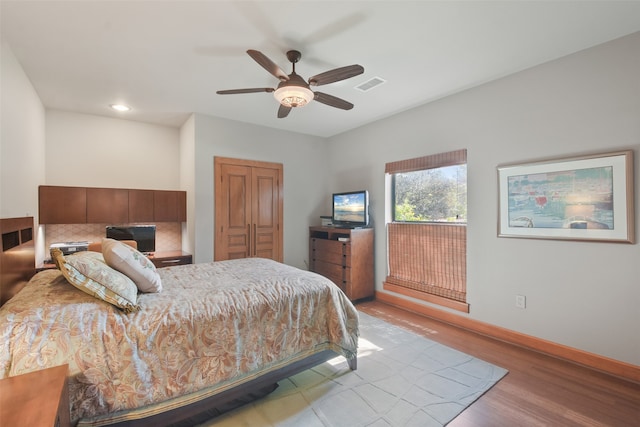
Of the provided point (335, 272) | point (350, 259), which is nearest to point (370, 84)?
point (350, 259)

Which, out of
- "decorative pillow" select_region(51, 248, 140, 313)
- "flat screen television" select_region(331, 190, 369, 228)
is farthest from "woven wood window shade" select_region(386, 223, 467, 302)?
"decorative pillow" select_region(51, 248, 140, 313)

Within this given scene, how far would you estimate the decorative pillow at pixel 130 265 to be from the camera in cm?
184

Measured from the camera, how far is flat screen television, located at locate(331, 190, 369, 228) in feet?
13.8

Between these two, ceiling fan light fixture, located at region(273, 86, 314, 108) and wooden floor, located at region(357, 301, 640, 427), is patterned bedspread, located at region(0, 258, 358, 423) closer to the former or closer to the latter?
wooden floor, located at region(357, 301, 640, 427)

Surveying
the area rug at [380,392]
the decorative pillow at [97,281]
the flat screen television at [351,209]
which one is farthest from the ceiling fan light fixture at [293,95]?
the area rug at [380,392]

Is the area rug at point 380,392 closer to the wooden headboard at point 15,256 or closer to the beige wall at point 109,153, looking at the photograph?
the wooden headboard at point 15,256

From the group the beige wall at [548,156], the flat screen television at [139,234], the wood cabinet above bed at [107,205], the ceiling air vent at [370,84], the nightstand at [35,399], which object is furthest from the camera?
the flat screen television at [139,234]

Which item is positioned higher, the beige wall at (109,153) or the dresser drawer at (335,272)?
the beige wall at (109,153)

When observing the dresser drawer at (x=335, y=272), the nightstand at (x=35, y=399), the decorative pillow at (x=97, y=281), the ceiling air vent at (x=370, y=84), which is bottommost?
the dresser drawer at (x=335, y=272)

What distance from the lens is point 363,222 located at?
418 cm

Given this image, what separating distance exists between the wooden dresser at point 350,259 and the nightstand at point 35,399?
328 cm

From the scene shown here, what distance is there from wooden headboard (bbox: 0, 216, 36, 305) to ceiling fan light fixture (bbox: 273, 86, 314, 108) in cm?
219

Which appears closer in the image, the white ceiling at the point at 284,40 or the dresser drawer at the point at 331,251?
the white ceiling at the point at 284,40

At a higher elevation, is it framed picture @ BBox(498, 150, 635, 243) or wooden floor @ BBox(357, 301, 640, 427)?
framed picture @ BBox(498, 150, 635, 243)
